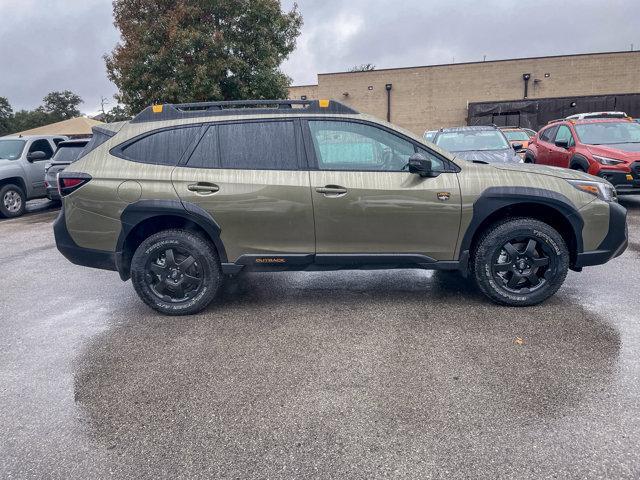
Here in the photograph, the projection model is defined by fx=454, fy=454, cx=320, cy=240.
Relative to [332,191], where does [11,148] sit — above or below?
above

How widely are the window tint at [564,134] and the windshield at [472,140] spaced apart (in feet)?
5.14

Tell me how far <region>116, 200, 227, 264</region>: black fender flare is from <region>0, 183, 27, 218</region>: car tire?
8704mm

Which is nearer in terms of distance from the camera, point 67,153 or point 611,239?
point 611,239

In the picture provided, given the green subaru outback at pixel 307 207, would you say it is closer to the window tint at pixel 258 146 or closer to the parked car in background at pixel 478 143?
the window tint at pixel 258 146

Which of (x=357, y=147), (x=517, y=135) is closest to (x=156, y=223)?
(x=357, y=147)

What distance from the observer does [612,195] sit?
13.7ft

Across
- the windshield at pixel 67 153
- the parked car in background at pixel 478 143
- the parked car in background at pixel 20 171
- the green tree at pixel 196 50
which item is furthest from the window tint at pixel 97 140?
the green tree at pixel 196 50

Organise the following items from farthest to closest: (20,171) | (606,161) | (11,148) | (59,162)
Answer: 1. (11,148)
2. (20,171)
3. (59,162)
4. (606,161)

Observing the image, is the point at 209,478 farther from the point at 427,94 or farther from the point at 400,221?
the point at 427,94

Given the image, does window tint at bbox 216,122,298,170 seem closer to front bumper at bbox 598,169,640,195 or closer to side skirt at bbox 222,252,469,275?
side skirt at bbox 222,252,469,275

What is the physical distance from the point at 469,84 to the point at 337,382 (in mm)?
30934

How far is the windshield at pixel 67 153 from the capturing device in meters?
10.7

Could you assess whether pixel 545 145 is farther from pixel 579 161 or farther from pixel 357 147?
pixel 357 147

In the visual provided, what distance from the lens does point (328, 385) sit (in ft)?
9.69
